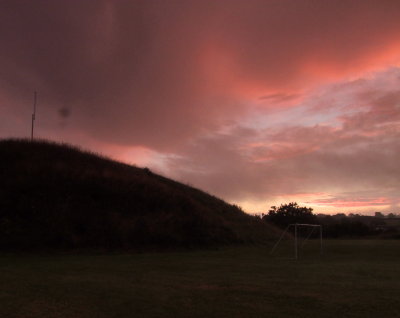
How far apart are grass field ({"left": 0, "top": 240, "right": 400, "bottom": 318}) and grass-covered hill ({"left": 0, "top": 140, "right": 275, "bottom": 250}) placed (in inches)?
180

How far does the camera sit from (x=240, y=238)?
102 ft

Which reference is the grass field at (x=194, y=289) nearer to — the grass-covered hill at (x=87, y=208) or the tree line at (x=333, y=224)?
the grass-covered hill at (x=87, y=208)

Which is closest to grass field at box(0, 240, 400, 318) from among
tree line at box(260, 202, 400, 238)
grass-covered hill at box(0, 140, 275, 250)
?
grass-covered hill at box(0, 140, 275, 250)

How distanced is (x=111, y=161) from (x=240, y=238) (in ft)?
42.5

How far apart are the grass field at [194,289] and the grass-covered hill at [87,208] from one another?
15.0 feet

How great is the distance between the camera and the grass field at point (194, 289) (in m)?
9.79

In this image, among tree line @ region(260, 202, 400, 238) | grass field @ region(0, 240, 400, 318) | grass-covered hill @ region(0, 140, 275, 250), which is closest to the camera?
grass field @ region(0, 240, 400, 318)

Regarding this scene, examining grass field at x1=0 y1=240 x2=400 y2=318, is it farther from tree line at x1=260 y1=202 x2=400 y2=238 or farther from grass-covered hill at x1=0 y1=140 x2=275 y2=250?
tree line at x1=260 y1=202 x2=400 y2=238

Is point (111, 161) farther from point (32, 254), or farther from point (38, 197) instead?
point (32, 254)

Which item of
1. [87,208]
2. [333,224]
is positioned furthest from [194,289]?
[333,224]

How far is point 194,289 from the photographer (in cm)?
1238

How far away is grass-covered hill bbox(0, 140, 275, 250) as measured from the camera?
79.7ft

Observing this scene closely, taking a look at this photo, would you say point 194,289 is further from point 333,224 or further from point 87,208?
point 333,224

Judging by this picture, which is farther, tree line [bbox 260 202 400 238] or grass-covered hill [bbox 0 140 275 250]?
tree line [bbox 260 202 400 238]
